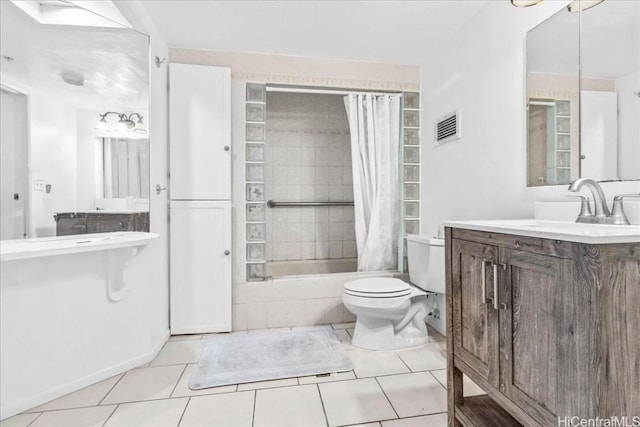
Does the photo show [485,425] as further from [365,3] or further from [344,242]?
[344,242]

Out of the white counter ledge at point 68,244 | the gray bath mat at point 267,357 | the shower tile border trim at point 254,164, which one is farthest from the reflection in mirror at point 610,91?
the white counter ledge at point 68,244

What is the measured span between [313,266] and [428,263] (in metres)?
1.46

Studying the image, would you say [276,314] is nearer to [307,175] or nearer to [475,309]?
[307,175]

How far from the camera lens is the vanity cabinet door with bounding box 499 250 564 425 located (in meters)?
0.88

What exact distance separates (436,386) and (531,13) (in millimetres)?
1987

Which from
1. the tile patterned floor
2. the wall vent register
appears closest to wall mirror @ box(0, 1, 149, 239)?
the tile patterned floor

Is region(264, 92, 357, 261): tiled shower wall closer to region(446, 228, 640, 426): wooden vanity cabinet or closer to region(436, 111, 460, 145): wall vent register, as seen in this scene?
region(436, 111, 460, 145): wall vent register

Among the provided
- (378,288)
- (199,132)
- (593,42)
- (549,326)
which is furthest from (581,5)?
(199,132)

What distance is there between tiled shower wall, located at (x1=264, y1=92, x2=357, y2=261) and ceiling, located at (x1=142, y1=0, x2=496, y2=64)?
2.91 feet

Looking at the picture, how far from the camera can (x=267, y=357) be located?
208 centimetres

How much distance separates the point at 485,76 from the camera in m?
1.99

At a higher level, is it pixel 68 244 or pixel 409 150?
pixel 409 150

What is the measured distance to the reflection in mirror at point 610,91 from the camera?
1.25m

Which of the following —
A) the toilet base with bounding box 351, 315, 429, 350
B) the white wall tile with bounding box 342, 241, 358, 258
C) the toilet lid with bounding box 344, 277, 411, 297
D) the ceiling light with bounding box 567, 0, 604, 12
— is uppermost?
the ceiling light with bounding box 567, 0, 604, 12
